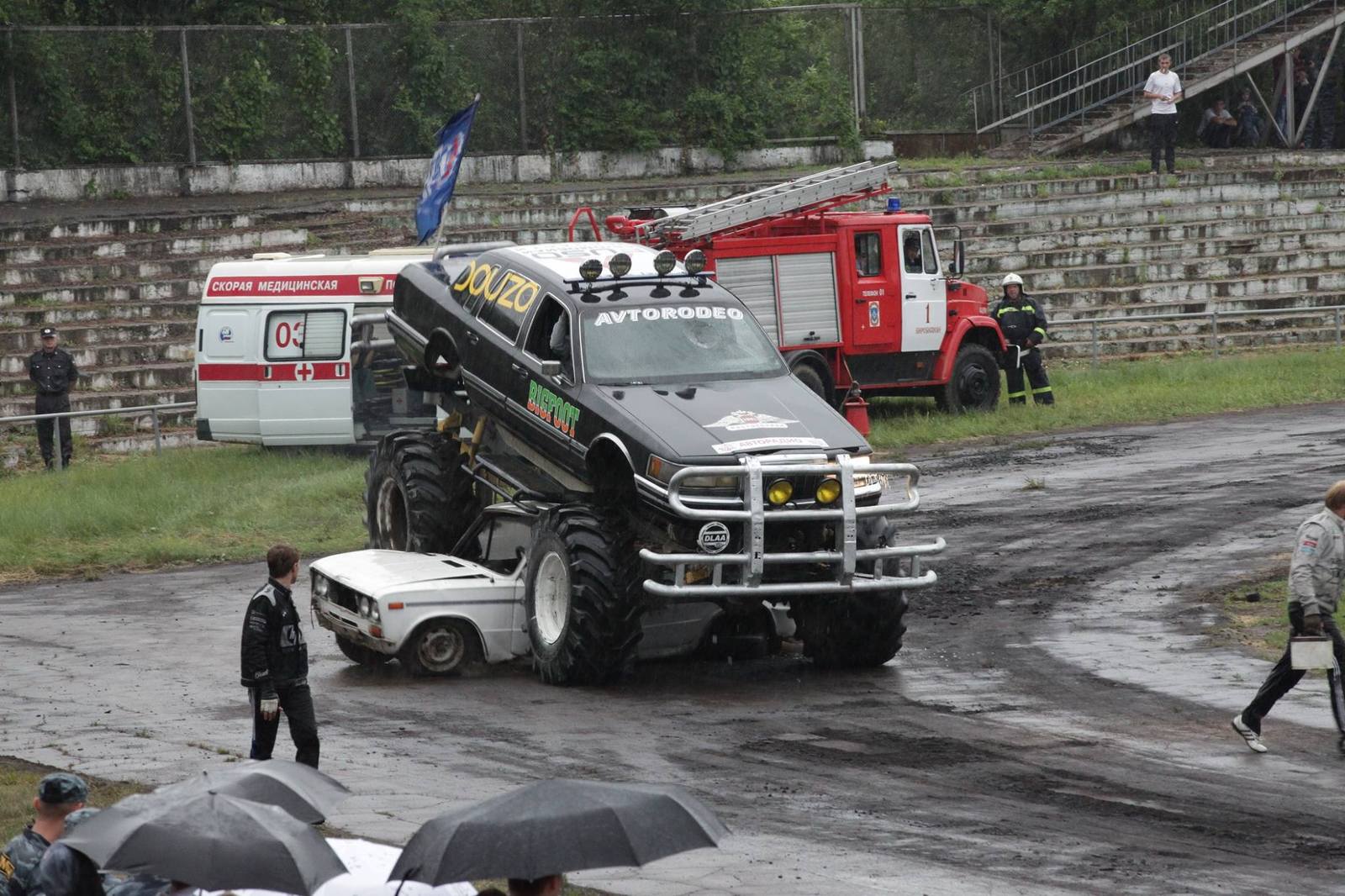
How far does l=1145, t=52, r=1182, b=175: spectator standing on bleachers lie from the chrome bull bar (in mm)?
25471

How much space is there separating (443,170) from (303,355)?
10.2 ft

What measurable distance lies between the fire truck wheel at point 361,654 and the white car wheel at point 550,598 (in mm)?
1674

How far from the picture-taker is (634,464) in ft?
44.4

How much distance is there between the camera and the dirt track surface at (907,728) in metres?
9.18

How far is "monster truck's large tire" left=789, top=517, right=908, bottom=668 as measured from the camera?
13750 mm

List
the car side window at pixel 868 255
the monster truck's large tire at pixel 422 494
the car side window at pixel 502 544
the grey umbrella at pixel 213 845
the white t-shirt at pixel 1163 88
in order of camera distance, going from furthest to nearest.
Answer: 1. the white t-shirt at pixel 1163 88
2. the car side window at pixel 868 255
3. the monster truck's large tire at pixel 422 494
4. the car side window at pixel 502 544
5. the grey umbrella at pixel 213 845

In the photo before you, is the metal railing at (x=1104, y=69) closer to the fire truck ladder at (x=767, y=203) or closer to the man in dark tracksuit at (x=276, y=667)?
the fire truck ladder at (x=767, y=203)

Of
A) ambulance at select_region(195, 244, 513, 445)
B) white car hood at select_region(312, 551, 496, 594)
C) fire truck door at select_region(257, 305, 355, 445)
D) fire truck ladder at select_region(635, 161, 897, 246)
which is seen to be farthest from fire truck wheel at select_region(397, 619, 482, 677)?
fire truck ladder at select_region(635, 161, 897, 246)

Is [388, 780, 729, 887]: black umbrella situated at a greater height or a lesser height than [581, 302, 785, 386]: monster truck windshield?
lesser

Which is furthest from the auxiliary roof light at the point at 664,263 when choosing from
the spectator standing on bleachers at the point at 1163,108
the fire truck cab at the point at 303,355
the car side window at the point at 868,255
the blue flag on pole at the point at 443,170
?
the spectator standing on bleachers at the point at 1163,108

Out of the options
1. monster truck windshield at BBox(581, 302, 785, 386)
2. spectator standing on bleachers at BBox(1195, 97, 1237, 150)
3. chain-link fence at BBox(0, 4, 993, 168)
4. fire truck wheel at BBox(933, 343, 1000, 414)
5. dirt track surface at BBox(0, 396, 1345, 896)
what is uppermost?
chain-link fence at BBox(0, 4, 993, 168)

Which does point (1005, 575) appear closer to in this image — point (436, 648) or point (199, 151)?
point (436, 648)

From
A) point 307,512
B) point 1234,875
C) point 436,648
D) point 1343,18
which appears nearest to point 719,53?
point 1343,18

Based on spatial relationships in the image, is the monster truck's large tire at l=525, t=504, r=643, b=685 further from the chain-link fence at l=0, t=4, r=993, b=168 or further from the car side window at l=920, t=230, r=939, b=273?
the chain-link fence at l=0, t=4, r=993, b=168
